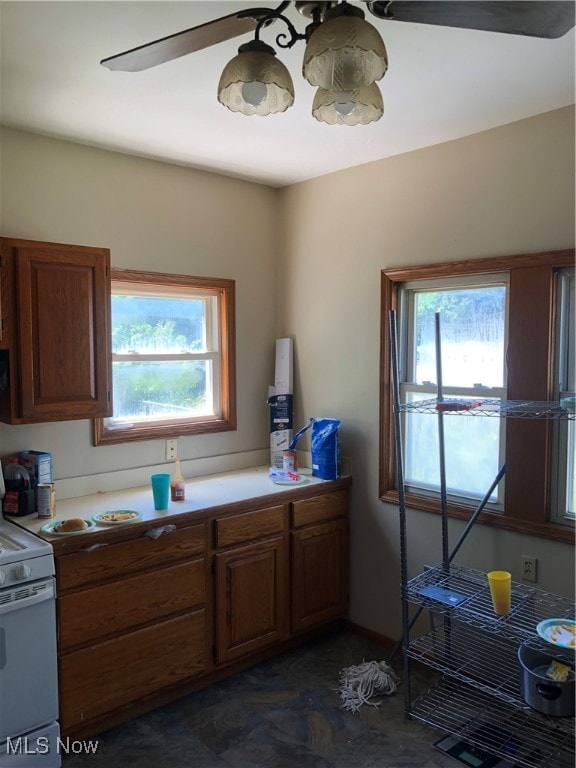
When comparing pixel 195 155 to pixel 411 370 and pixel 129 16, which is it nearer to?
pixel 129 16

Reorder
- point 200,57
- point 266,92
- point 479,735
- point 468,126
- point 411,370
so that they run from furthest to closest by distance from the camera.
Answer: point 411,370 → point 468,126 → point 479,735 → point 200,57 → point 266,92

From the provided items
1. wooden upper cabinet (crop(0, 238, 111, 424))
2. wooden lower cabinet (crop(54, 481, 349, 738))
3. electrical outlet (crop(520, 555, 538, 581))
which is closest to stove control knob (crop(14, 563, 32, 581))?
wooden lower cabinet (crop(54, 481, 349, 738))

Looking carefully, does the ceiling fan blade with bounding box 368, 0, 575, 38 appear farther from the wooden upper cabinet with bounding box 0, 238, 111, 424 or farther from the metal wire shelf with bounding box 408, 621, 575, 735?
the metal wire shelf with bounding box 408, 621, 575, 735

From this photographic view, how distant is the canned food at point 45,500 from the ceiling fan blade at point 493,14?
212cm

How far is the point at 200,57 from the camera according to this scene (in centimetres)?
198

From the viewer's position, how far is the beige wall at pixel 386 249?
252 centimetres

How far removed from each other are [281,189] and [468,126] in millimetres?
→ 1311

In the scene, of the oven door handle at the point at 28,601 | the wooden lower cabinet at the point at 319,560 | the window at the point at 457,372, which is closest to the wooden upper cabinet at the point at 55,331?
the oven door handle at the point at 28,601

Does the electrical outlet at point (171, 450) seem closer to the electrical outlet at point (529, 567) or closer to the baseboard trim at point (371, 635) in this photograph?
the baseboard trim at point (371, 635)

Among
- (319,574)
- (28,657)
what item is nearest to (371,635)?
(319,574)

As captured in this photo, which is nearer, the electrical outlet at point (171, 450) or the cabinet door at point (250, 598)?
the cabinet door at point (250, 598)

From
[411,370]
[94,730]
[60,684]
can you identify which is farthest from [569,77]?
[94,730]

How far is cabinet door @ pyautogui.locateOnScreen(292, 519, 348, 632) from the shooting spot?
3.11 metres

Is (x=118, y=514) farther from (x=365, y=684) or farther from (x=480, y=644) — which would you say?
(x=480, y=644)
